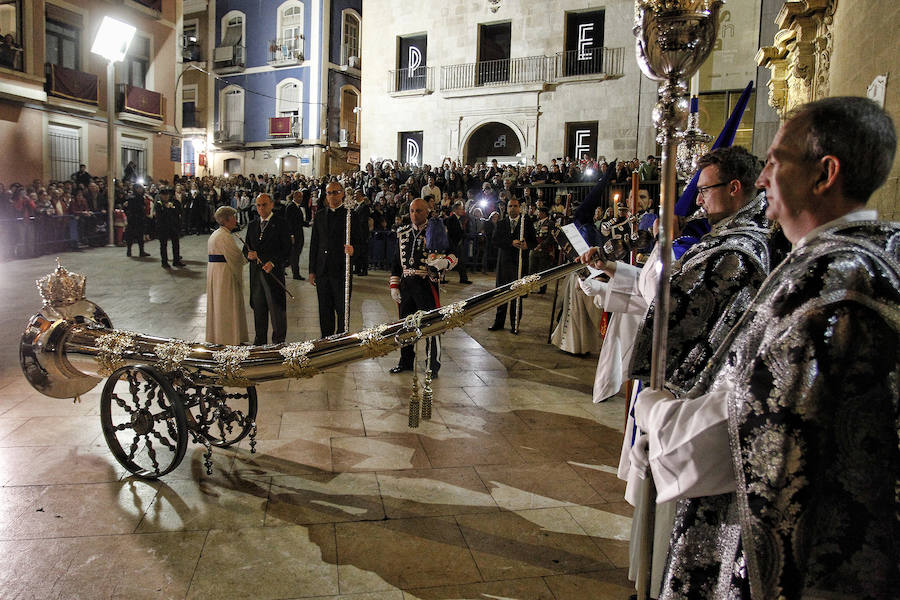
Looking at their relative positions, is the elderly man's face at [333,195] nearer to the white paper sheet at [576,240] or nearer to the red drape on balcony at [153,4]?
the white paper sheet at [576,240]

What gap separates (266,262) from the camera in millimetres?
7293

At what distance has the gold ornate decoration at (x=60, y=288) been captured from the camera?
4016mm

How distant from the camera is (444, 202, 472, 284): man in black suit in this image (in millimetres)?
13133

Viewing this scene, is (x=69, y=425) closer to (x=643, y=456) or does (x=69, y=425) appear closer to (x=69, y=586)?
(x=69, y=586)

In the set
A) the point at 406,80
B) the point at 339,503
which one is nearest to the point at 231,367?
the point at 339,503

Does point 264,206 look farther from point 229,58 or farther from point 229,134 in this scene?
point 229,58

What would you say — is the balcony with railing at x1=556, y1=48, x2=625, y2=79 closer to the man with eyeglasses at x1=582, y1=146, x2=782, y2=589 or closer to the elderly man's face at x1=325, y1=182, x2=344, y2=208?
the elderly man's face at x1=325, y1=182, x2=344, y2=208

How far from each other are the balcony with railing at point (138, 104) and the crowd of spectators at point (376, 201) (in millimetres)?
3416

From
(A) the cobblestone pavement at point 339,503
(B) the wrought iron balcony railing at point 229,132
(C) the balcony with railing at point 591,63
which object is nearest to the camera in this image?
(A) the cobblestone pavement at point 339,503

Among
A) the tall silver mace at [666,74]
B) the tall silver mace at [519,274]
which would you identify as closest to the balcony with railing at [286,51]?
the tall silver mace at [519,274]

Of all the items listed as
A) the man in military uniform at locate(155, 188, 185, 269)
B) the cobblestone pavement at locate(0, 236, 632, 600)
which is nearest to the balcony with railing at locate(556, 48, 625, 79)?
the man in military uniform at locate(155, 188, 185, 269)

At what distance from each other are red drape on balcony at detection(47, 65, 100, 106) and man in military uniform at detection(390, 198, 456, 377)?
19.5 meters

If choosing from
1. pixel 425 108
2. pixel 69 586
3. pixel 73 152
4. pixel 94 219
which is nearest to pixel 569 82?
pixel 425 108

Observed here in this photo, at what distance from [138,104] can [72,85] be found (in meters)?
3.87
